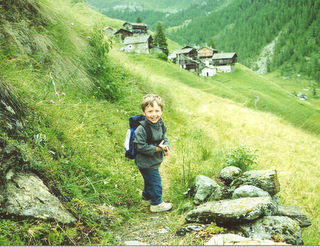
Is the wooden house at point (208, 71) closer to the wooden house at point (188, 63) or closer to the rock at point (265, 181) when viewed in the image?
the wooden house at point (188, 63)

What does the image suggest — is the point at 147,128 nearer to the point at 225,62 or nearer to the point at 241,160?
the point at 241,160

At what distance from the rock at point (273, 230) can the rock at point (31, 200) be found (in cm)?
237

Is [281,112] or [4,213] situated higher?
[4,213]

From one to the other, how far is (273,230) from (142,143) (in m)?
2.38

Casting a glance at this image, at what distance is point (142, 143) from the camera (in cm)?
418

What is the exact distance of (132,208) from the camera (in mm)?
4188

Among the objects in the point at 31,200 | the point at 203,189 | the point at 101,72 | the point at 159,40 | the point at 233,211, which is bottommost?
the point at 203,189

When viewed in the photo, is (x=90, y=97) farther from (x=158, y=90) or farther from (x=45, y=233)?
(x=158, y=90)

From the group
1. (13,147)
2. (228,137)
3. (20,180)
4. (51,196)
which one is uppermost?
(13,147)

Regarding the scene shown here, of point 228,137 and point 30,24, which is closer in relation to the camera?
point 30,24

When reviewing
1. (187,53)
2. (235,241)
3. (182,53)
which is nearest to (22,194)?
(235,241)

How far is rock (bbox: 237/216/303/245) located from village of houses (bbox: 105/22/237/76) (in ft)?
192

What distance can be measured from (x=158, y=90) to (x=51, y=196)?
917cm

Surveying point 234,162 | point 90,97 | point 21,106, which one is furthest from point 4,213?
point 234,162
